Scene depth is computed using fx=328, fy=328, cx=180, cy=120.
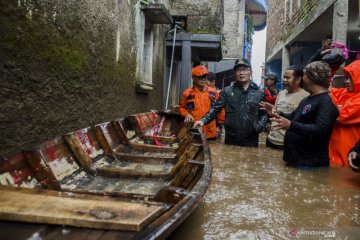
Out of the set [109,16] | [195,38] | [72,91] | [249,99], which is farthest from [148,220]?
[195,38]

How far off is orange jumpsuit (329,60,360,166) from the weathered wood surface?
295 centimetres

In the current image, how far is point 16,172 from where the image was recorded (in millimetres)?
2420

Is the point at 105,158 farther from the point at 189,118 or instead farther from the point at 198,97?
the point at 198,97

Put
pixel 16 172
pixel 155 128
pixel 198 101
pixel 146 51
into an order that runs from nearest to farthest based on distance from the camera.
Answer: pixel 16 172 → pixel 198 101 → pixel 155 128 → pixel 146 51

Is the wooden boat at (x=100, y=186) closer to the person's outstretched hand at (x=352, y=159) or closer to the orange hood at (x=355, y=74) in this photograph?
the person's outstretched hand at (x=352, y=159)

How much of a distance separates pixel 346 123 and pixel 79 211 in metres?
3.39

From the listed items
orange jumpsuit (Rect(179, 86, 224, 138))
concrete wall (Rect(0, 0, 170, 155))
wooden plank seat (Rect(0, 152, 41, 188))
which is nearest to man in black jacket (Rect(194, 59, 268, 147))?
orange jumpsuit (Rect(179, 86, 224, 138))

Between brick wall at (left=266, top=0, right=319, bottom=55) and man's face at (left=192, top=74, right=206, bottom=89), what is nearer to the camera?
man's face at (left=192, top=74, right=206, bottom=89)

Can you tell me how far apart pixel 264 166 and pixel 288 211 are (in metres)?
1.71

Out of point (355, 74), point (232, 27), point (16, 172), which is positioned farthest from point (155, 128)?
point (232, 27)

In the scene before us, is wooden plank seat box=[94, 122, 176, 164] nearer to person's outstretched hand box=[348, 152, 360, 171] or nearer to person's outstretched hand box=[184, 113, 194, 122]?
person's outstretched hand box=[184, 113, 194, 122]

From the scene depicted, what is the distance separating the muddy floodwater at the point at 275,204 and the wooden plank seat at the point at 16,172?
1.20m

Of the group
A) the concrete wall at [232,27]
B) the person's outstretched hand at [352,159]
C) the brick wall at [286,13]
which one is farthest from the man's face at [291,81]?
the concrete wall at [232,27]

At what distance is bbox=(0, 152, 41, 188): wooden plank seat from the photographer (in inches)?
90.4
